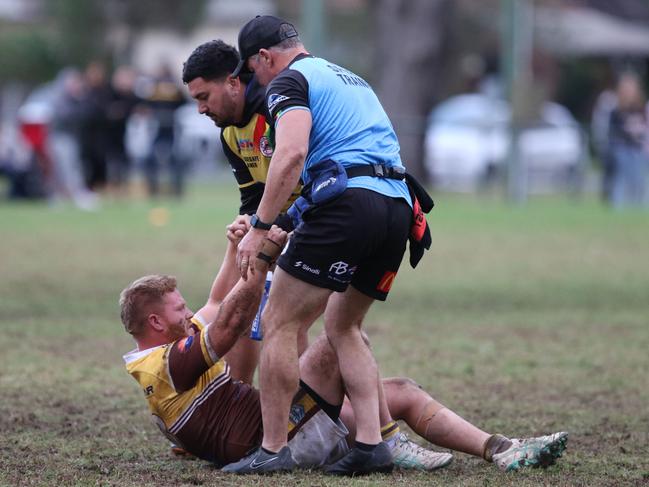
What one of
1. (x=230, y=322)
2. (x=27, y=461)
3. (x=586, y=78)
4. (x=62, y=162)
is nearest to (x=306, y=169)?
(x=230, y=322)

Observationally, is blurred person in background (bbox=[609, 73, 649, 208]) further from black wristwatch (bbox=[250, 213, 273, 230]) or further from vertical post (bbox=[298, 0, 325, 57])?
black wristwatch (bbox=[250, 213, 273, 230])

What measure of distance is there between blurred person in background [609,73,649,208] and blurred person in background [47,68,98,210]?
9.75m

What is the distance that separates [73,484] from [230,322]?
0.96 m

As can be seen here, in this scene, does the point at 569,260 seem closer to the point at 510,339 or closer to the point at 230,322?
the point at 510,339

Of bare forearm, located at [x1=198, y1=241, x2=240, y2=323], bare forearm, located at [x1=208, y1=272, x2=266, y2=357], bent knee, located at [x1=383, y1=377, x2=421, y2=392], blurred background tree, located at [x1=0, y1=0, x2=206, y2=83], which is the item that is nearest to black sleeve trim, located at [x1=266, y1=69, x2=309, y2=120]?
bare forearm, located at [x1=208, y1=272, x2=266, y2=357]

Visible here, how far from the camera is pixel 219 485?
5.38m

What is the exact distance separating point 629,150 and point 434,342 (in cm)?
1451

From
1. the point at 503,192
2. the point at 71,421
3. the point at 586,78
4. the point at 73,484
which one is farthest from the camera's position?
the point at 586,78

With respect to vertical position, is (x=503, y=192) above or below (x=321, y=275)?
below

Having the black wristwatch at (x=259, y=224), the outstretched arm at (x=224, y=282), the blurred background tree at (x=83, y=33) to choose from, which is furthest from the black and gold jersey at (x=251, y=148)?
the blurred background tree at (x=83, y=33)

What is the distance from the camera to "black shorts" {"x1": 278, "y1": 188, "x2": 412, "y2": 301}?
5.38 m

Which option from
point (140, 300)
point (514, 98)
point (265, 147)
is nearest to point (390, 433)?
point (140, 300)

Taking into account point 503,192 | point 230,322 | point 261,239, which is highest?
point 261,239

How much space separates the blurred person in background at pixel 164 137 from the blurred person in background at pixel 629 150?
8354 millimetres
